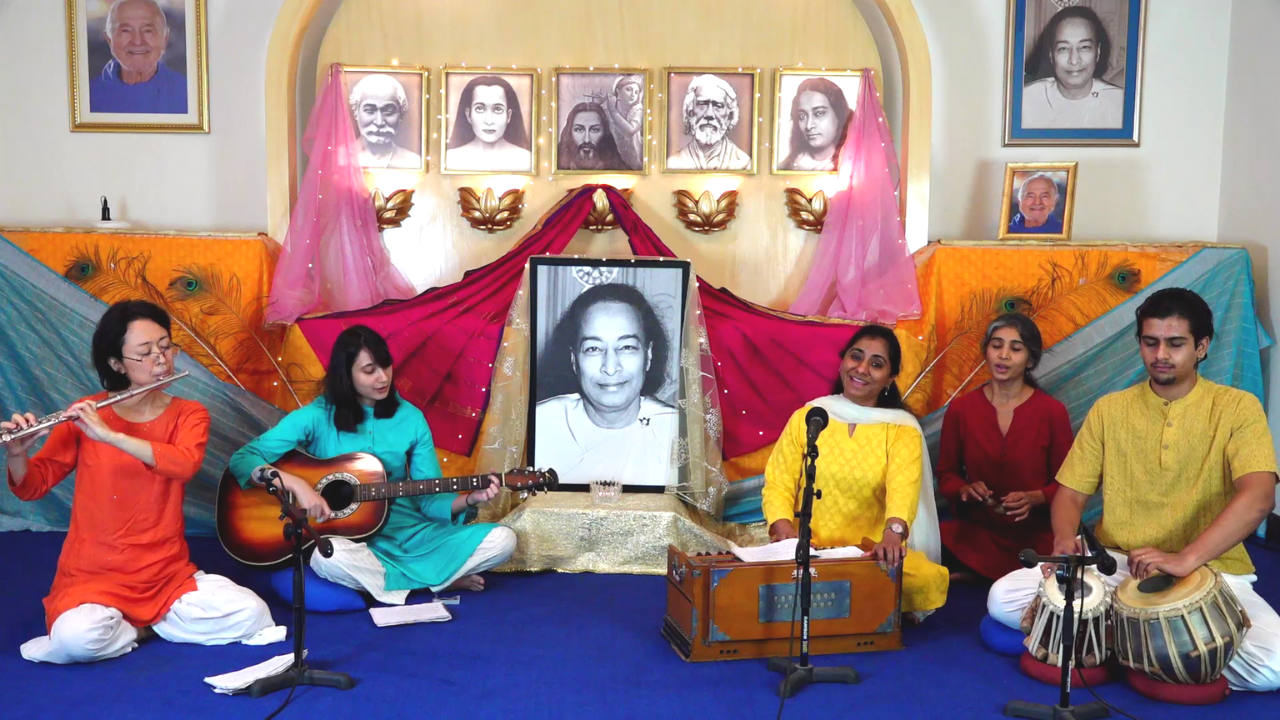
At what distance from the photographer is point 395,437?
15.7 ft

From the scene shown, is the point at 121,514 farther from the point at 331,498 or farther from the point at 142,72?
the point at 142,72

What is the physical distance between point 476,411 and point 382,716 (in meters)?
2.52

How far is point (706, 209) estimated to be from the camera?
658 centimetres

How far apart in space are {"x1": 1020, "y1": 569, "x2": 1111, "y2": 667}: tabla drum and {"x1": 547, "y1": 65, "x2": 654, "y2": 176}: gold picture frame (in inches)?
147

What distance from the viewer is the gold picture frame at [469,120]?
261 inches

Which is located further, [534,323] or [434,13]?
[434,13]

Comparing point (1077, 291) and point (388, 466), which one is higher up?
point (1077, 291)

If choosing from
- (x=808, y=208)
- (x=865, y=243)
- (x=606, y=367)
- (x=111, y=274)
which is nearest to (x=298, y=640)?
(x=606, y=367)

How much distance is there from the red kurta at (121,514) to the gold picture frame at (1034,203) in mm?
4485

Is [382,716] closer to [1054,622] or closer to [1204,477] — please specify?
[1054,622]

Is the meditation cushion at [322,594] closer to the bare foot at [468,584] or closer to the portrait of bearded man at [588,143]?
the bare foot at [468,584]

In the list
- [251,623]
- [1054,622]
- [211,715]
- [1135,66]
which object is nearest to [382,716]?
[211,715]

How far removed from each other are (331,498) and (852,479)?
6.91 feet

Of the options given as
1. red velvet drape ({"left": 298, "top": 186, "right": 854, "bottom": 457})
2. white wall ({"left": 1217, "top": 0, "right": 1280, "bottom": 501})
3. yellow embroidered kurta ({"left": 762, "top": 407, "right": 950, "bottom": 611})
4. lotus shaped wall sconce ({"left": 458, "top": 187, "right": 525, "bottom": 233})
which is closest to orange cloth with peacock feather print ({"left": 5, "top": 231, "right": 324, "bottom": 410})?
red velvet drape ({"left": 298, "top": 186, "right": 854, "bottom": 457})
